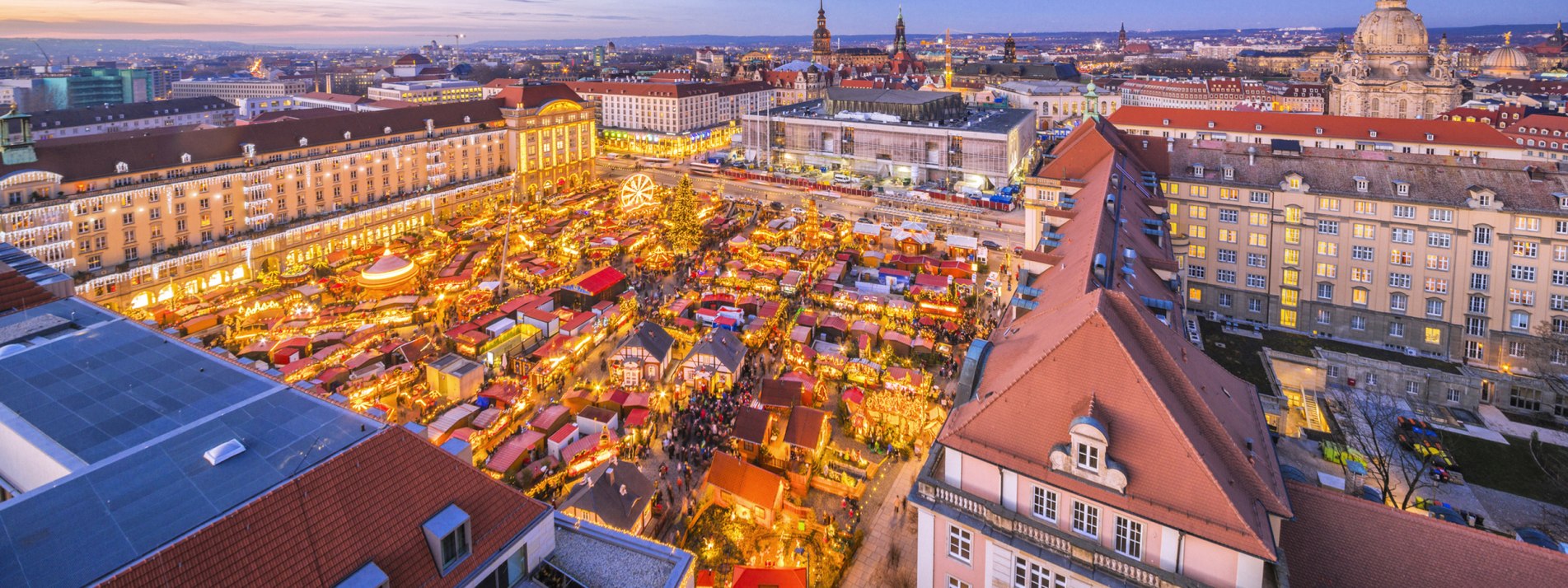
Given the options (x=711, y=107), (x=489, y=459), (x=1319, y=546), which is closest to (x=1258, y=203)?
(x=1319, y=546)

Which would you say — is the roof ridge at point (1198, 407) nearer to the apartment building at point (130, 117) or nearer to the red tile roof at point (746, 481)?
the red tile roof at point (746, 481)

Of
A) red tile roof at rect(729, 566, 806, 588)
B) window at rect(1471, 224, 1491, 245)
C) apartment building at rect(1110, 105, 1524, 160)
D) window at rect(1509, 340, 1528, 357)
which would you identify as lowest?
red tile roof at rect(729, 566, 806, 588)

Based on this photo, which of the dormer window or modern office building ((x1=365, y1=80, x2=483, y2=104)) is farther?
modern office building ((x1=365, y1=80, x2=483, y2=104))

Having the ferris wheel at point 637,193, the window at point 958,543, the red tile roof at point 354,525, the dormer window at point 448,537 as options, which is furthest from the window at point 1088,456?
the ferris wheel at point 637,193

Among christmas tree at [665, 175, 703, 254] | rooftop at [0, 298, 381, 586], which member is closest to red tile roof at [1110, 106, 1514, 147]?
christmas tree at [665, 175, 703, 254]

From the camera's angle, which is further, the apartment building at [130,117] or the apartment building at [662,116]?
the apartment building at [662,116]

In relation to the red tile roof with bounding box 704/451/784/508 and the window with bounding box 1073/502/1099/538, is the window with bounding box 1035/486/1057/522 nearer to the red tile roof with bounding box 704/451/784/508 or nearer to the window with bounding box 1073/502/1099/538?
the window with bounding box 1073/502/1099/538
